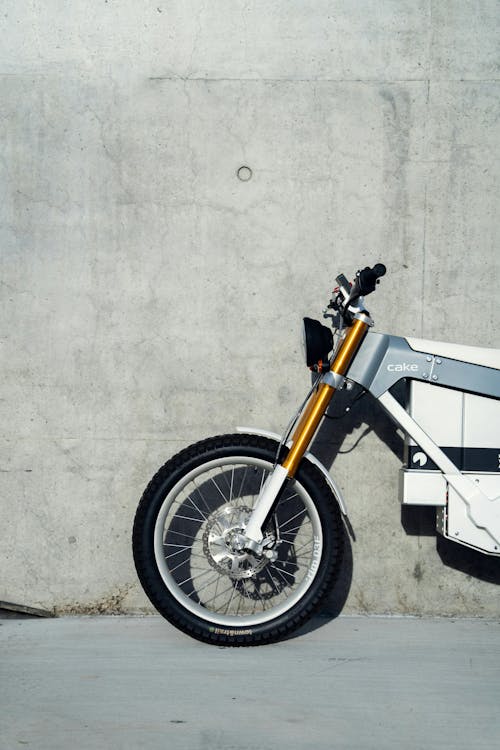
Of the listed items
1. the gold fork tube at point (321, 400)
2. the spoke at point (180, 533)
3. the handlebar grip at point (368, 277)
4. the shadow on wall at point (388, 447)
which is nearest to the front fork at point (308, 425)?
the gold fork tube at point (321, 400)

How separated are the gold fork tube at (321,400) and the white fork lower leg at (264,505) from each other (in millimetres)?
35

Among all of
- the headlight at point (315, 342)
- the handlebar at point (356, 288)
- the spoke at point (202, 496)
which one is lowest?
the spoke at point (202, 496)

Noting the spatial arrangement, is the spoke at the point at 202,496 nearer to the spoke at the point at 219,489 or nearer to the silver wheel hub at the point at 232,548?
the spoke at the point at 219,489

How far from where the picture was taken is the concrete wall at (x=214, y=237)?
9.95ft

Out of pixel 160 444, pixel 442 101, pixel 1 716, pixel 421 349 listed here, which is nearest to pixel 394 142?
pixel 442 101

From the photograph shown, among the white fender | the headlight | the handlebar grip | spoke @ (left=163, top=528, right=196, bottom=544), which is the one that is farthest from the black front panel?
spoke @ (left=163, top=528, right=196, bottom=544)

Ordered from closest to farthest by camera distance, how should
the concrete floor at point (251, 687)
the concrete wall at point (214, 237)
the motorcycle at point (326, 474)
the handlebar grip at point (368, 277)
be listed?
the concrete floor at point (251, 687) → the handlebar grip at point (368, 277) → the motorcycle at point (326, 474) → the concrete wall at point (214, 237)

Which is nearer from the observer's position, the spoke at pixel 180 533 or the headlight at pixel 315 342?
the headlight at pixel 315 342

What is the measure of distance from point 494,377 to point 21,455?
1804mm

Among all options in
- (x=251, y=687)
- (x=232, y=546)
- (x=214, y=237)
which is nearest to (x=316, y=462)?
(x=232, y=546)

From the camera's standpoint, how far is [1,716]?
2.11m

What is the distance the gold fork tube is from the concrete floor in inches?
25.6

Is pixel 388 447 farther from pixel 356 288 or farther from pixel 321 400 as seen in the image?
pixel 356 288

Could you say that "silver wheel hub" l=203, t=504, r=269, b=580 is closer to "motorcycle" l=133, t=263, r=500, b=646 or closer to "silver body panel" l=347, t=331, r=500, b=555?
"motorcycle" l=133, t=263, r=500, b=646
